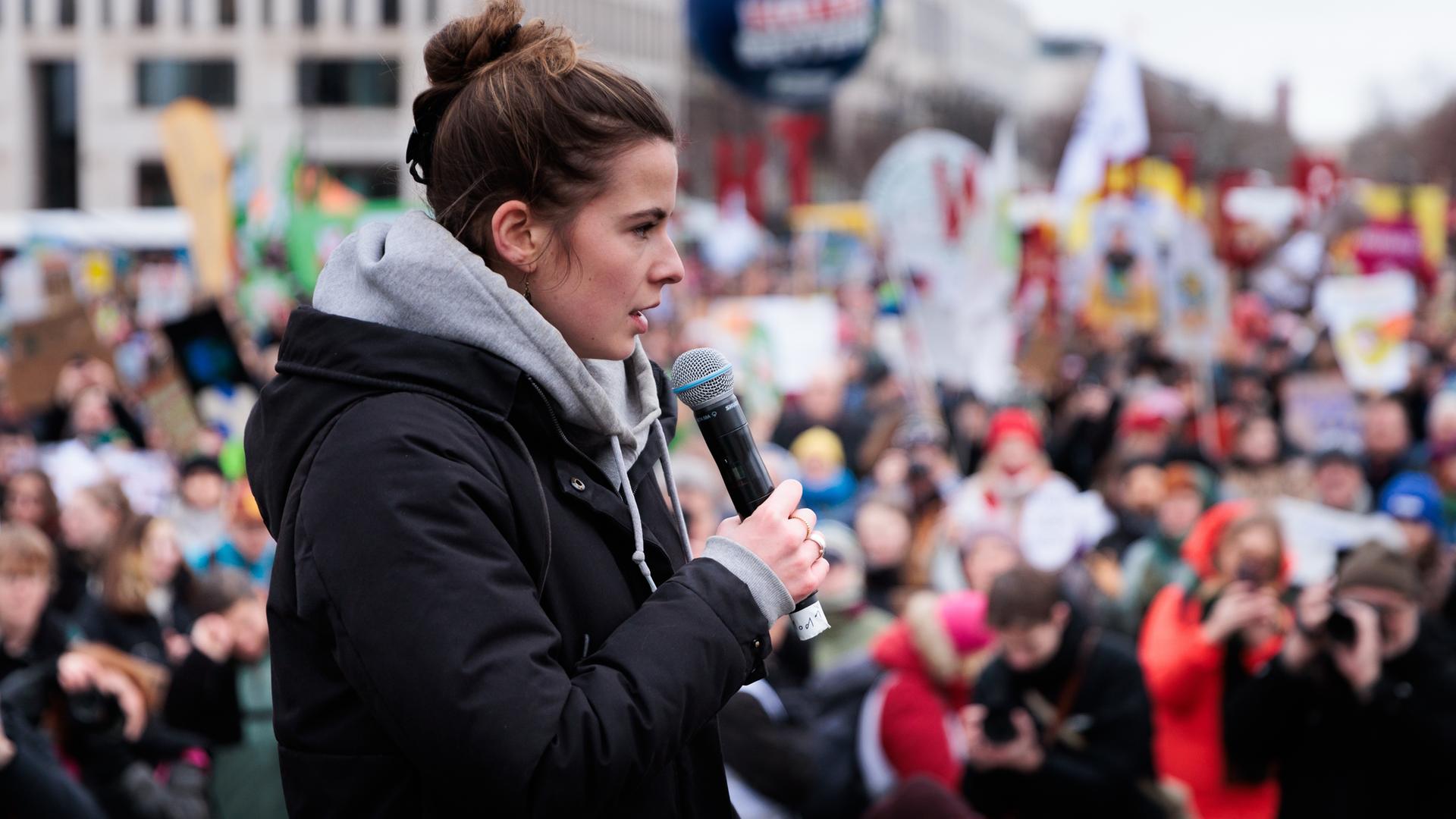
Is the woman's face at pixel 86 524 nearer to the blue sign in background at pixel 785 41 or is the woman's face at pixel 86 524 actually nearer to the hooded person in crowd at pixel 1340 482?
the hooded person in crowd at pixel 1340 482

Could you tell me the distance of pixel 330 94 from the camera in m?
62.3

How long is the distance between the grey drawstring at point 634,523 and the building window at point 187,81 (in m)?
63.0

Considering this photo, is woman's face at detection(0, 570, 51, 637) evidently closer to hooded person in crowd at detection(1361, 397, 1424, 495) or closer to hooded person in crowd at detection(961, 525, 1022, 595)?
hooded person in crowd at detection(961, 525, 1022, 595)

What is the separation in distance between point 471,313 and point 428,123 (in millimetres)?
275

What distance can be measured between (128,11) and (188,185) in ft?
171

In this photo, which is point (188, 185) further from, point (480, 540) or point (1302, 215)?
point (1302, 215)

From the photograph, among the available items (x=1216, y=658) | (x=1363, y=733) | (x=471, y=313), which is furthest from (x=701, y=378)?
(x=1216, y=658)

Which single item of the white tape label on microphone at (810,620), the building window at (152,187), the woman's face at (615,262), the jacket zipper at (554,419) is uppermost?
the woman's face at (615,262)

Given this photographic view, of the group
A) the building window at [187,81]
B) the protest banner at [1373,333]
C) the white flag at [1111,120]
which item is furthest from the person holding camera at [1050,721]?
the building window at [187,81]

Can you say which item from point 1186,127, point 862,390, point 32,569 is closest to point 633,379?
point 32,569

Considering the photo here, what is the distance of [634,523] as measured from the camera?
1726 millimetres

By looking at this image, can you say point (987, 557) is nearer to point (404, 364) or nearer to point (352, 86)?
point (404, 364)

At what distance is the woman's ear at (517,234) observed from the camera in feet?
5.45

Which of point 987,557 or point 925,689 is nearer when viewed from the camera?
point 925,689
